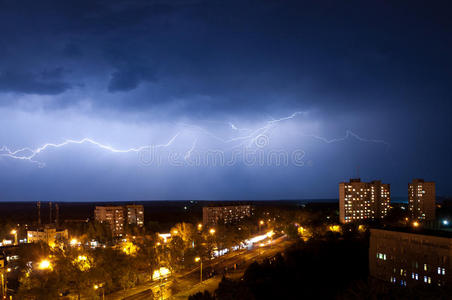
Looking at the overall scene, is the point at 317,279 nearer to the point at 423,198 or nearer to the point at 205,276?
the point at 205,276

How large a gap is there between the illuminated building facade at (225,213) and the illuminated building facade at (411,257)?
36.1 meters

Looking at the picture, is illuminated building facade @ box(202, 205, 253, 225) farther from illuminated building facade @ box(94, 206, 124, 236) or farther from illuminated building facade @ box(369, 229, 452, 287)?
illuminated building facade @ box(369, 229, 452, 287)

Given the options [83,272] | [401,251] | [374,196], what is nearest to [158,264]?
[83,272]

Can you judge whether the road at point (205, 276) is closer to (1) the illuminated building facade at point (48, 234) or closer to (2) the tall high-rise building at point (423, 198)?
(1) the illuminated building facade at point (48, 234)

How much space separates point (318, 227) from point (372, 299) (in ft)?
118

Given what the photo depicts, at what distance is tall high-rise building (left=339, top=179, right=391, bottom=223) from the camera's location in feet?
216

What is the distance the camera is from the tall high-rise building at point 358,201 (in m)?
65.8

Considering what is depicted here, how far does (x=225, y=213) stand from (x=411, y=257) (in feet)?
154

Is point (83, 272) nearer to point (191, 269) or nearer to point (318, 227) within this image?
point (191, 269)

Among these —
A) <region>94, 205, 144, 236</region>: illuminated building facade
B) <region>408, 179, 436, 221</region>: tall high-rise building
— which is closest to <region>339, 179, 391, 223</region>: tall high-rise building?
<region>408, 179, 436, 221</region>: tall high-rise building

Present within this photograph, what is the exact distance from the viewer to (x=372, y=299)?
50.7 feet

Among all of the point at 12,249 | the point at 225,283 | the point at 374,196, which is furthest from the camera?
the point at 374,196

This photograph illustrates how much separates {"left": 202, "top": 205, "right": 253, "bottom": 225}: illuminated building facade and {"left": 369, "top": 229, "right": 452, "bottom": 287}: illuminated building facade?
36121 millimetres

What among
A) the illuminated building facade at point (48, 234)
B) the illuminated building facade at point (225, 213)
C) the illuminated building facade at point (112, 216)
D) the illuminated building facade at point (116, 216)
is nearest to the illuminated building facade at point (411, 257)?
the illuminated building facade at point (48, 234)
